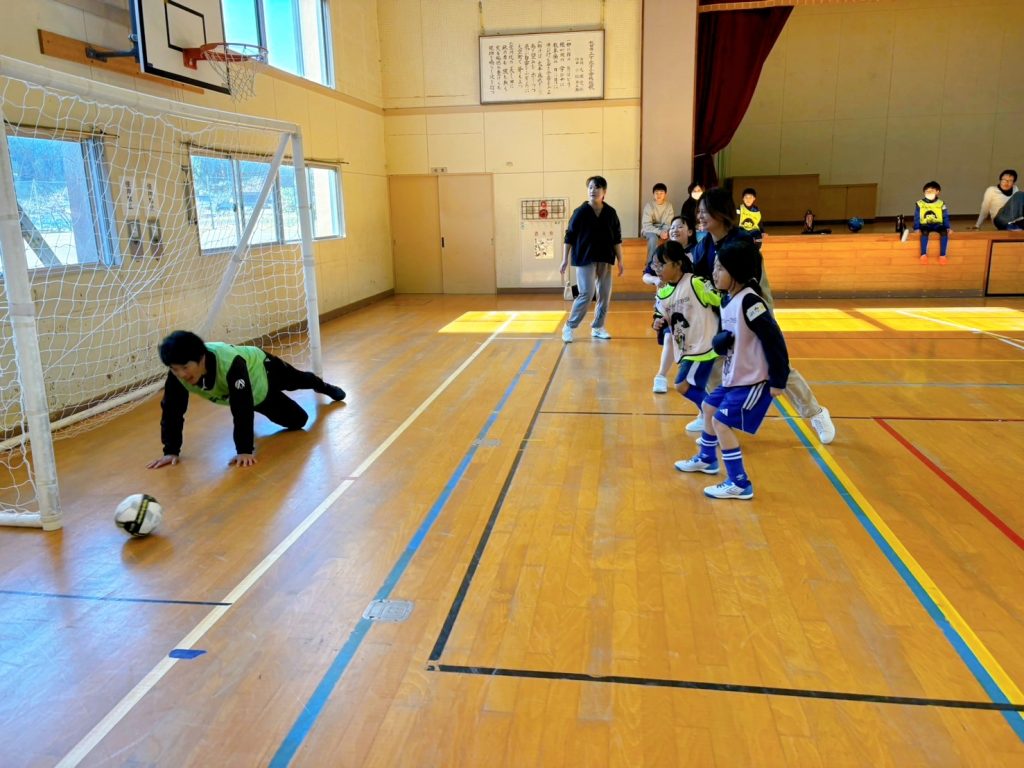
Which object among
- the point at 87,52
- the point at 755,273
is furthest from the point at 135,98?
the point at 755,273

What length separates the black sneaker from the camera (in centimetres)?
584

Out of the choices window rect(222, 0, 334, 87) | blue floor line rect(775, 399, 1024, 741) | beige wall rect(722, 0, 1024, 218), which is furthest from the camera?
beige wall rect(722, 0, 1024, 218)

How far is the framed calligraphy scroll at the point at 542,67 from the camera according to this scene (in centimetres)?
1166

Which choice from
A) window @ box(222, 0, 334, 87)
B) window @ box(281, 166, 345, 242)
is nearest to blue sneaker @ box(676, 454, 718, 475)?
window @ box(222, 0, 334, 87)

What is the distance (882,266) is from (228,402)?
10.0 meters

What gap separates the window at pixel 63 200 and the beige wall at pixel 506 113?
23.3 feet

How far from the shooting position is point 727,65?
1198cm

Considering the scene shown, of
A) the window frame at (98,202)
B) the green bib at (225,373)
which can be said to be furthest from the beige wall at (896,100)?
the green bib at (225,373)

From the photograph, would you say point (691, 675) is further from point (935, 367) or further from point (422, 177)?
point (422, 177)

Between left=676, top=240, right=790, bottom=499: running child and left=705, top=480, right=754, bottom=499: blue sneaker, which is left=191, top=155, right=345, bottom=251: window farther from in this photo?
left=705, top=480, right=754, bottom=499: blue sneaker

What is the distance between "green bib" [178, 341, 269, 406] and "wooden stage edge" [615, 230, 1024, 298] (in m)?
7.58

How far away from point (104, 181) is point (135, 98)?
5.87 ft

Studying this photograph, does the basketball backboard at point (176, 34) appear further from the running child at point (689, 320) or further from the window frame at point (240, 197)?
the running child at point (689, 320)

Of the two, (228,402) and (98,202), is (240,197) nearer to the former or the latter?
(98,202)
